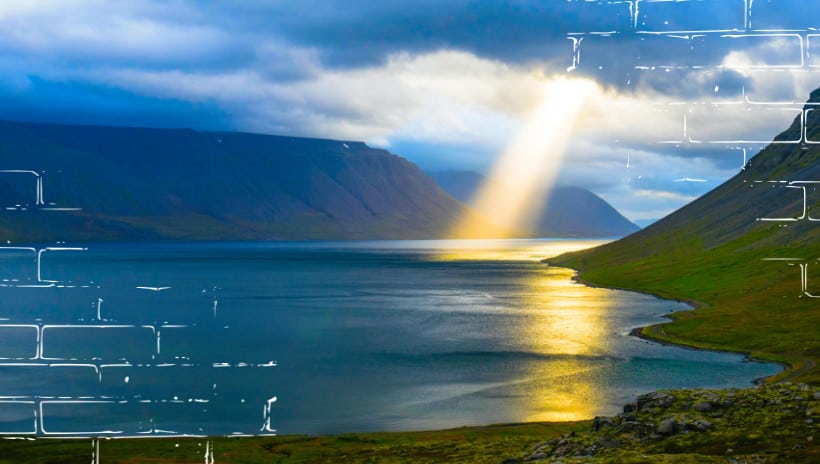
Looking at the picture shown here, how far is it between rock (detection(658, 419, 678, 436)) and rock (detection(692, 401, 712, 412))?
3486 millimetres

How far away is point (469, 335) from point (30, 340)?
68.5 meters

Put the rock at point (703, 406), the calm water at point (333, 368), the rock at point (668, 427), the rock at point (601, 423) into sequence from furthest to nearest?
1. the calm water at point (333, 368)
2. the rock at point (601, 423)
3. the rock at point (703, 406)
4. the rock at point (668, 427)

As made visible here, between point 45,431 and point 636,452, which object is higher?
point 636,452

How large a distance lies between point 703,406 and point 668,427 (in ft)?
14.1

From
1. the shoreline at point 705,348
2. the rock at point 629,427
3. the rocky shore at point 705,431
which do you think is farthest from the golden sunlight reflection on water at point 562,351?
the rock at point 629,427

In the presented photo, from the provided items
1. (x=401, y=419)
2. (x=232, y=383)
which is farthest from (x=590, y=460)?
(x=232, y=383)

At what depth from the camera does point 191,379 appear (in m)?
93.6

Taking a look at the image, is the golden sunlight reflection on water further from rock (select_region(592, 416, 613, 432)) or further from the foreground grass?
rock (select_region(592, 416, 613, 432))

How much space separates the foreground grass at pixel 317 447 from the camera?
A: 57438mm

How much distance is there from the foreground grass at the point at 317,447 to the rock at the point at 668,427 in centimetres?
995

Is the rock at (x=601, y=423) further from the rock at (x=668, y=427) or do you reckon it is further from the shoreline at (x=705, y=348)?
the shoreline at (x=705, y=348)

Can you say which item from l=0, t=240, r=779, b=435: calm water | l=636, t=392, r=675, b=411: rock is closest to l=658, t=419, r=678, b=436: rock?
l=636, t=392, r=675, b=411: rock

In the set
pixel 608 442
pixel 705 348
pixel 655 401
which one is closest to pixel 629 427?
pixel 608 442

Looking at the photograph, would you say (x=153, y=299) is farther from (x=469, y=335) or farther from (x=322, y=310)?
(x=469, y=335)
